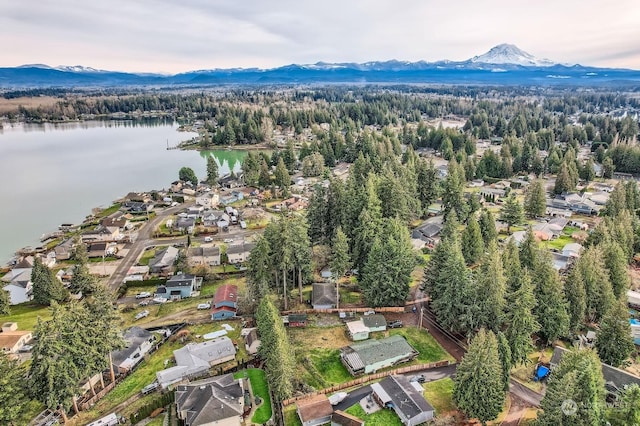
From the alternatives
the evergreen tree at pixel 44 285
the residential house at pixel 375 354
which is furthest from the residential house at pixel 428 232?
the evergreen tree at pixel 44 285

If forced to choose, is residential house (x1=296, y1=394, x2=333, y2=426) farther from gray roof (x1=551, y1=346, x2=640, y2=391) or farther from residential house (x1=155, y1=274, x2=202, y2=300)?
residential house (x1=155, y1=274, x2=202, y2=300)

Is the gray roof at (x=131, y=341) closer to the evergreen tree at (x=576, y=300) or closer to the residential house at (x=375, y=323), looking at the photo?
the residential house at (x=375, y=323)

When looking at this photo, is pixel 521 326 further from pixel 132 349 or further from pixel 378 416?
pixel 132 349

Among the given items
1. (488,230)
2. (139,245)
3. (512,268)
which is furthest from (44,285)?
(488,230)

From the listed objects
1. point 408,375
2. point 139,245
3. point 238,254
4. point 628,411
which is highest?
point 628,411

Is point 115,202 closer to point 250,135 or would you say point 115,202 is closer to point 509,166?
point 250,135

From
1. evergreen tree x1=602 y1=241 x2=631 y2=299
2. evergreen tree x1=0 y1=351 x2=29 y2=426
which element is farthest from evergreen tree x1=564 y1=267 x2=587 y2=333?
evergreen tree x1=0 y1=351 x2=29 y2=426

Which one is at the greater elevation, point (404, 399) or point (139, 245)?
point (404, 399)
